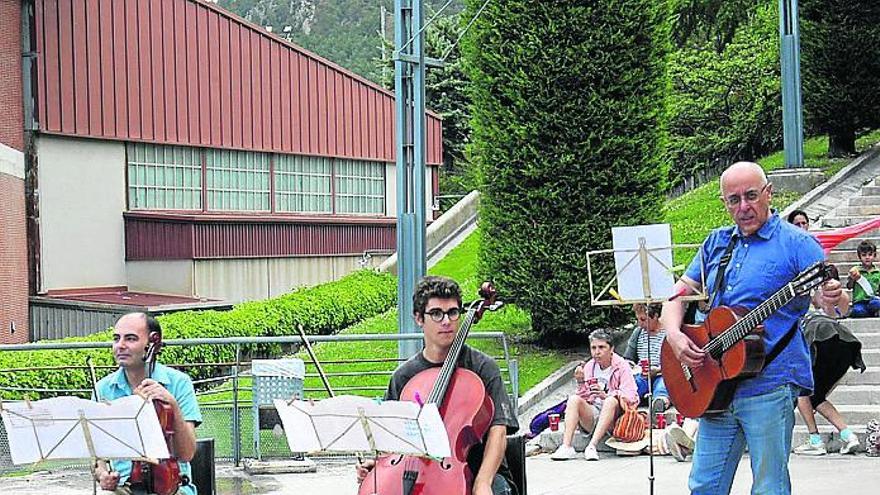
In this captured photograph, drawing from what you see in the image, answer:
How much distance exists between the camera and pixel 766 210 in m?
6.44

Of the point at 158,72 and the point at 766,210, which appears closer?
the point at 766,210

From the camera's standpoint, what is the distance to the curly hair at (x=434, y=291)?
652cm

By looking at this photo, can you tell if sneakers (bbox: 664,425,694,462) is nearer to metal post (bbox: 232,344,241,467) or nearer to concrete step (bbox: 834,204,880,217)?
metal post (bbox: 232,344,241,467)

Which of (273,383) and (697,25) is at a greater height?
(697,25)

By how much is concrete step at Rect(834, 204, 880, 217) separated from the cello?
42.5 feet

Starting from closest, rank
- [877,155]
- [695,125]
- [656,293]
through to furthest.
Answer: [656,293] → [877,155] → [695,125]


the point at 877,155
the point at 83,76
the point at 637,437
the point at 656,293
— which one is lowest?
the point at 637,437

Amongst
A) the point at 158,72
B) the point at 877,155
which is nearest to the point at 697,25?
the point at 877,155

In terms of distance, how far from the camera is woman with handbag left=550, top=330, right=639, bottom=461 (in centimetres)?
1243

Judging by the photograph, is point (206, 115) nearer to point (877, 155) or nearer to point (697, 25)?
point (697, 25)

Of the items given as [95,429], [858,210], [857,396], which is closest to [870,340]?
[857,396]

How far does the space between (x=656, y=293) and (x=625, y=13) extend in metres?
8.27

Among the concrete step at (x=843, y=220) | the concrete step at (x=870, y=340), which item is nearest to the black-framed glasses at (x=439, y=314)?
the concrete step at (x=870, y=340)

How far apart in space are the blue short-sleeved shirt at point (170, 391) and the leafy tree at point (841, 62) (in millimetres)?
17983
